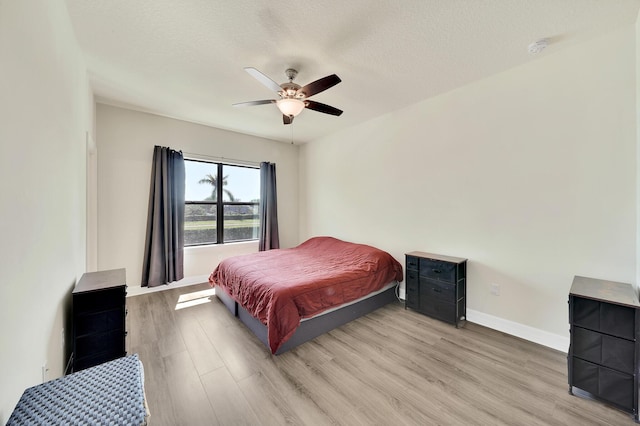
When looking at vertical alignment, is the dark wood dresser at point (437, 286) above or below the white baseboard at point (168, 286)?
above

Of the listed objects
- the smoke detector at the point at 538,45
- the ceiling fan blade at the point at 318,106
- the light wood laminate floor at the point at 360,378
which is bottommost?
the light wood laminate floor at the point at 360,378

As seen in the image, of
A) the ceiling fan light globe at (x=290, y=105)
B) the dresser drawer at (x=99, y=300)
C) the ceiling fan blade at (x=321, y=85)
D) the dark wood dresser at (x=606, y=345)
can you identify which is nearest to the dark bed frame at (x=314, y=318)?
the dresser drawer at (x=99, y=300)

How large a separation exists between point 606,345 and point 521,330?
93 cm

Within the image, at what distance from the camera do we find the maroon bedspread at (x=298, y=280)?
2.34 m

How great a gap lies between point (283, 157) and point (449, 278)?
391 cm

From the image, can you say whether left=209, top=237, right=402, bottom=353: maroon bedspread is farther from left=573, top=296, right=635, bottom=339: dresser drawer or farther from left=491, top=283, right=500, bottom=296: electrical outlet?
left=573, top=296, right=635, bottom=339: dresser drawer

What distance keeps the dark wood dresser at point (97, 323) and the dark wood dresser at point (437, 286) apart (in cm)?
292

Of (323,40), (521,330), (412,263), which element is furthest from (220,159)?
(521,330)

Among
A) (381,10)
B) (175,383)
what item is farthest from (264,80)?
(175,383)

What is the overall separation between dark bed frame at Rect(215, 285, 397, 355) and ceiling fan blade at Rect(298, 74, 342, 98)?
7.19 feet

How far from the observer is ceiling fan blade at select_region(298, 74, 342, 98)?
214cm

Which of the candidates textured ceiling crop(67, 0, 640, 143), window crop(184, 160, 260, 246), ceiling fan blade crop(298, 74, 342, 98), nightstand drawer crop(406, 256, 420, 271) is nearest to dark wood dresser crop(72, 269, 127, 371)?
textured ceiling crop(67, 0, 640, 143)

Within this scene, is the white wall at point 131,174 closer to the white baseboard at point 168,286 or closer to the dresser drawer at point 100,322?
the white baseboard at point 168,286

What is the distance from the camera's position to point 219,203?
4625mm
